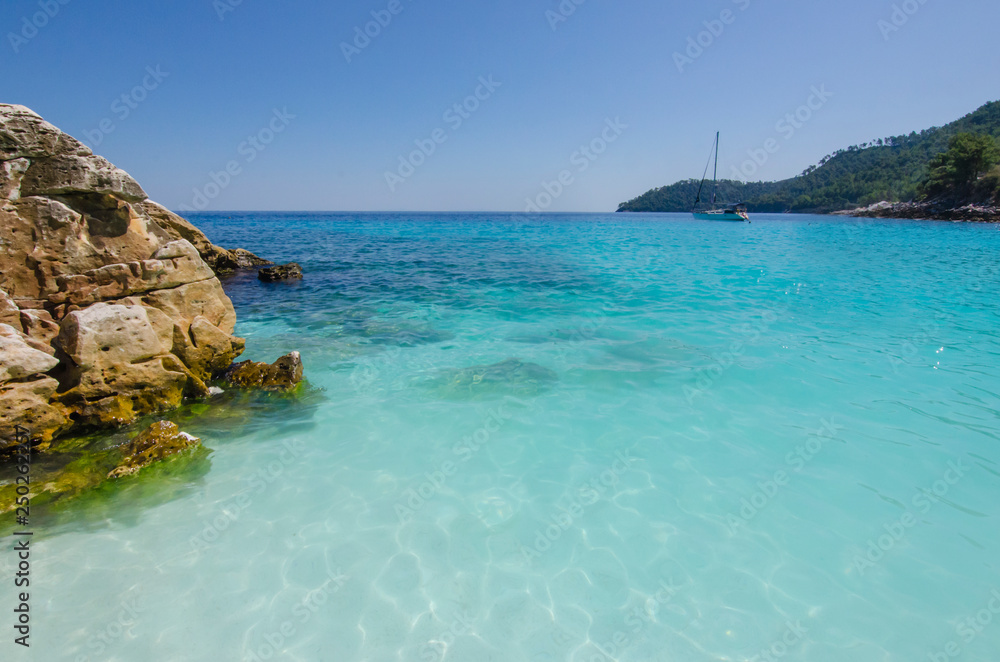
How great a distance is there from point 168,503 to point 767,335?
12.5 metres

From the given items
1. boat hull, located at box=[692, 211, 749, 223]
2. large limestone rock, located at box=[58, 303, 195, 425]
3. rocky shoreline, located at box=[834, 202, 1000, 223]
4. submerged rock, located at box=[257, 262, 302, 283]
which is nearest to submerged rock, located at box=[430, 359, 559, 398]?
large limestone rock, located at box=[58, 303, 195, 425]

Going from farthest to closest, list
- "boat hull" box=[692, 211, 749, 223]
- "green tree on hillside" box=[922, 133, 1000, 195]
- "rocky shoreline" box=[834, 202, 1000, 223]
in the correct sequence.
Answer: "boat hull" box=[692, 211, 749, 223], "green tree on hillside" box=[922, 133, 1000, 195], "rocky shoreline" box=[834, 202, 1000, 223]

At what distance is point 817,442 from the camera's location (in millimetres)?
6137

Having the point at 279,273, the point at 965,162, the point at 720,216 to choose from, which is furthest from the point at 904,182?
the point at 279,273

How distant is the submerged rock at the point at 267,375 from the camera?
781 cm

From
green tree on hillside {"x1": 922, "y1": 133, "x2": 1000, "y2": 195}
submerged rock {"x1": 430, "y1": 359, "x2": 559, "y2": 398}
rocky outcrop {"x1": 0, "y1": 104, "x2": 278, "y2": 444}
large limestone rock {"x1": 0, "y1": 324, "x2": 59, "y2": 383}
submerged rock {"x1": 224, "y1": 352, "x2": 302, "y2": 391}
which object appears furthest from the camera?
green tree on hillside {"x1": 922, "y1": 133, "x2": 1000, "y2": 195}

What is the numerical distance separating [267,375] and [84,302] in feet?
9.00

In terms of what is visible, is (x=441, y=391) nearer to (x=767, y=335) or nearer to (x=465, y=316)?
(x=465, y=316)

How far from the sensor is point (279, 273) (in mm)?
19734

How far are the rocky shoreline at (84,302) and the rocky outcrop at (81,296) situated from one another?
0.04 ft

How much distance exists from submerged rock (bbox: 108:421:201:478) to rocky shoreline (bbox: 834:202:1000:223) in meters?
92.9

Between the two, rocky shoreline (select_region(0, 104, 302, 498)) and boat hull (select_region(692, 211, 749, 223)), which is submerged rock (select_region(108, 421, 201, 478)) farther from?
boat hull (select_region(692, 211, 749, 223))

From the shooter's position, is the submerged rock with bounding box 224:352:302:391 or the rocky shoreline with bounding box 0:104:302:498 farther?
the submerged rock with bounding box 224:352:302:391

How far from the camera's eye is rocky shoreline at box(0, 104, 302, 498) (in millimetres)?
5512
